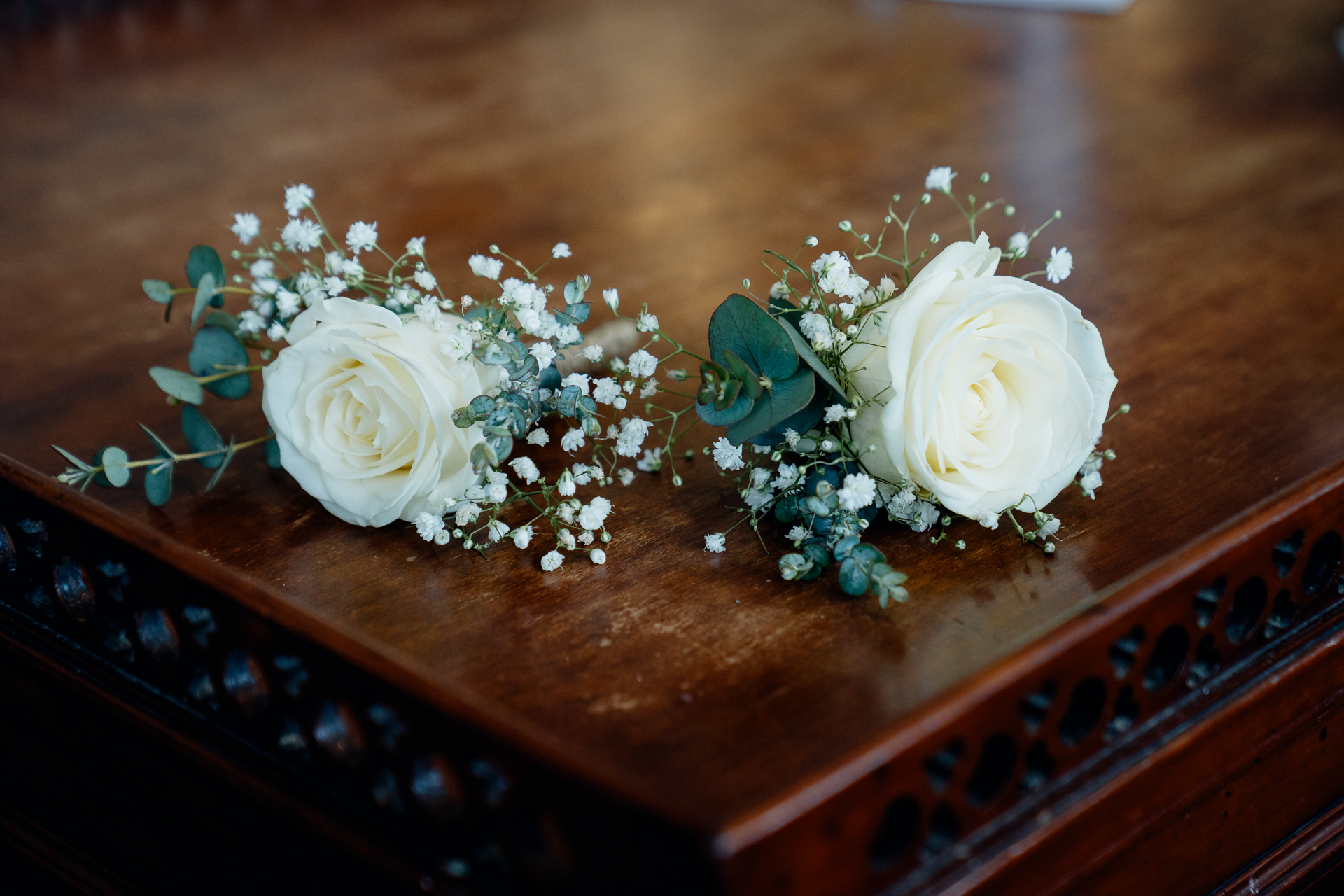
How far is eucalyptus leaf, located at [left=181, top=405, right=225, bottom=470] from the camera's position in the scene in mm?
884

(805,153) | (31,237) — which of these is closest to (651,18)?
(805,153)

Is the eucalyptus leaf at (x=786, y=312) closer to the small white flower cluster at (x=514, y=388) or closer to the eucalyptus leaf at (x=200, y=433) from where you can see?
the small white flower cluster at (x=514, y=388)

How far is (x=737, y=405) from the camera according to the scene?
0.72 meters

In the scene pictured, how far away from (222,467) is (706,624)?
41cm

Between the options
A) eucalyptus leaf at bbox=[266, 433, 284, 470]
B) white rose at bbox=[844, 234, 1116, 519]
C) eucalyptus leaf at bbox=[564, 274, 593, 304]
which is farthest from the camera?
eucalyptus leaf at bbox=[266, 433, 284, 470]

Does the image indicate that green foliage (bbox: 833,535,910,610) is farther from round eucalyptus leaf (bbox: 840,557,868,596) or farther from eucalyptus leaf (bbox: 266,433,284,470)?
eucalyptus leaf (bbox: 266,433,284,470)

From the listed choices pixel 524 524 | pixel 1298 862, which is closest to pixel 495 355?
pixel 524 524

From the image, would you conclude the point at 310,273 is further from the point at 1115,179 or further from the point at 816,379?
the point at 1115,179

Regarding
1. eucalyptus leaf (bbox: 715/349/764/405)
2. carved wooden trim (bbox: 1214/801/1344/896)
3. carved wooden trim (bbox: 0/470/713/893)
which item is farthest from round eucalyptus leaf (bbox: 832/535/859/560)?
carved wooden trim (bbox: 1214/801/1344/896)

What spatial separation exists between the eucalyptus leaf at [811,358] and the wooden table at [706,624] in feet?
0.41

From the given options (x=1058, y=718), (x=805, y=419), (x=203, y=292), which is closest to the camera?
(x=1058, y=718)

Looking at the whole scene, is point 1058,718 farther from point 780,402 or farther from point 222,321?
point 222,321

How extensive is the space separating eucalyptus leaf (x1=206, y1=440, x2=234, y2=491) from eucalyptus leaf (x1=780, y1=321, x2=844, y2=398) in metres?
0.43

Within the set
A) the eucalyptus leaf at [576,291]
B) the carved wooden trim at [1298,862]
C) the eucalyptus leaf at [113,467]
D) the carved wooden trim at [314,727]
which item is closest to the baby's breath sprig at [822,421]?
the eucalyptus leaf at [576,291]
